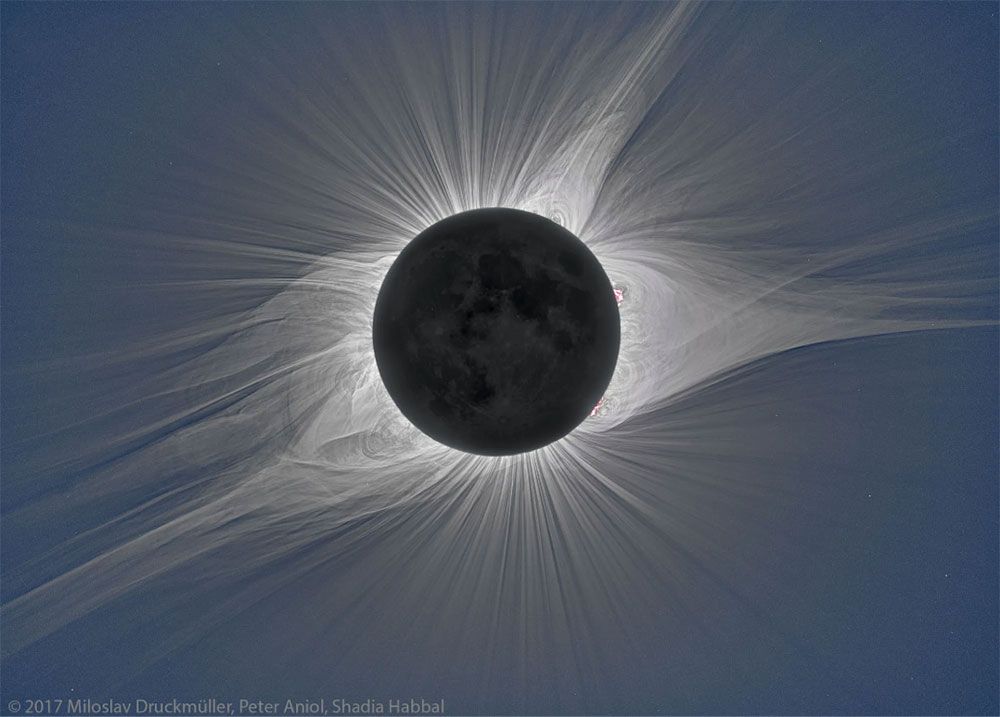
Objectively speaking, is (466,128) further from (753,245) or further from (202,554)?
(202,554)

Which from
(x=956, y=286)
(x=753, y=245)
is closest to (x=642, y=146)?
(x=753, y=245)

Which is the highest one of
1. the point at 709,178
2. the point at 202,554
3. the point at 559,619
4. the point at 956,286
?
the point at 709,178

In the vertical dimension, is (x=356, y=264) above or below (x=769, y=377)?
above

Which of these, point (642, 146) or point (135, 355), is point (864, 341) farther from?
point (135, 355)

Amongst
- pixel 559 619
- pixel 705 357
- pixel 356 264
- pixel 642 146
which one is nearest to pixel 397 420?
pixel 356 264

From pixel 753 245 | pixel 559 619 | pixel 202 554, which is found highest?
pixel 753 245

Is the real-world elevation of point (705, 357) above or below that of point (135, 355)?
below
